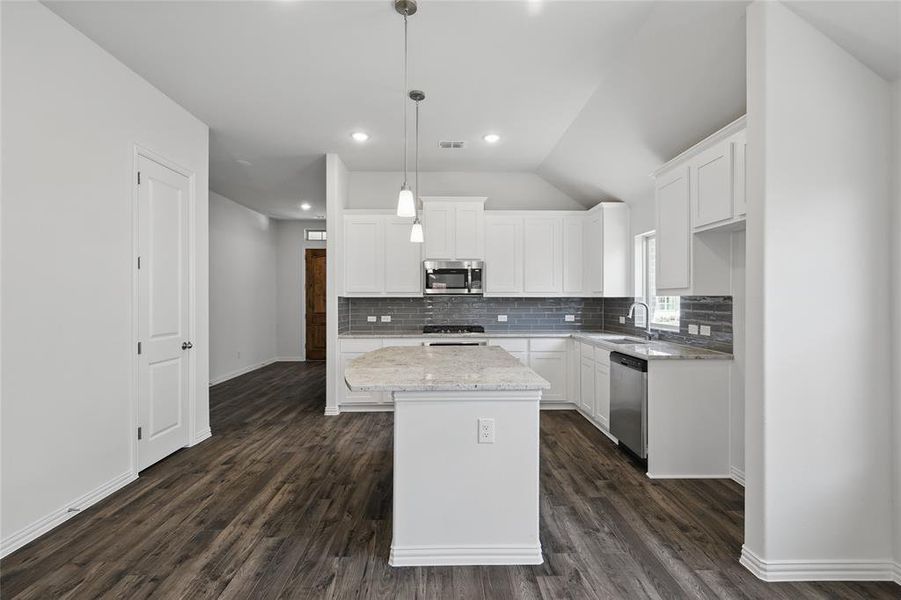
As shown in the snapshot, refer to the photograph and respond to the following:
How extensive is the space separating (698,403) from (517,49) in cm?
276

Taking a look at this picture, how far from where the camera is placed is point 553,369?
507 cm

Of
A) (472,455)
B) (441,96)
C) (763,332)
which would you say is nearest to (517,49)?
(441,96)

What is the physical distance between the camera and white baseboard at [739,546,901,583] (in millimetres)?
2051

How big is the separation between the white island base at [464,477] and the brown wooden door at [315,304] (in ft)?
23.2

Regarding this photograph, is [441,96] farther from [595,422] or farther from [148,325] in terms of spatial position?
[595,422]

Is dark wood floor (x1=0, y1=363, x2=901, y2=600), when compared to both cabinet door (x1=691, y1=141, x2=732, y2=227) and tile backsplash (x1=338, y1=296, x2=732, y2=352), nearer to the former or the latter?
cabinet door (x1=691, y1=141, x2=732, y2=227)

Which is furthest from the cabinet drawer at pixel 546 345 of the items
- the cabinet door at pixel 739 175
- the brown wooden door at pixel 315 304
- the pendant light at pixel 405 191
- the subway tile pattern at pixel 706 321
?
the brown wooden door at pixel 315 304

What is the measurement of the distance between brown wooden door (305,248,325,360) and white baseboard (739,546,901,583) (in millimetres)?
7940

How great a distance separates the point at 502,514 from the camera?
2.19 meters

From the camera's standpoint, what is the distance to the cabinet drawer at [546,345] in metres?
5.05

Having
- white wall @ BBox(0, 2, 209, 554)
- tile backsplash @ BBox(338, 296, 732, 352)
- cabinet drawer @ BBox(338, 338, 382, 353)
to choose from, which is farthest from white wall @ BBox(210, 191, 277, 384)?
white wall @ BBox(0, 2, 209, 554)

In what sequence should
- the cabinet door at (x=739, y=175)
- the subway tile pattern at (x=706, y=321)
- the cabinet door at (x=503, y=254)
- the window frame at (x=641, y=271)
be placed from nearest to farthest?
the cabinet door at (x=739, y=175) → the subway tile pattern at (x=706, y=321) → the window frame at (x=641, y=271) → the cabinet door at (x=503, y=254)

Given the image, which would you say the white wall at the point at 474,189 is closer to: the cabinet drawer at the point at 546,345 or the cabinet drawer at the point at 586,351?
the cabinet drawer at the point at 546,345

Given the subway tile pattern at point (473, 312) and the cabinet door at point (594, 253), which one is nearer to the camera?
the cabinet door at point (594, 253)
